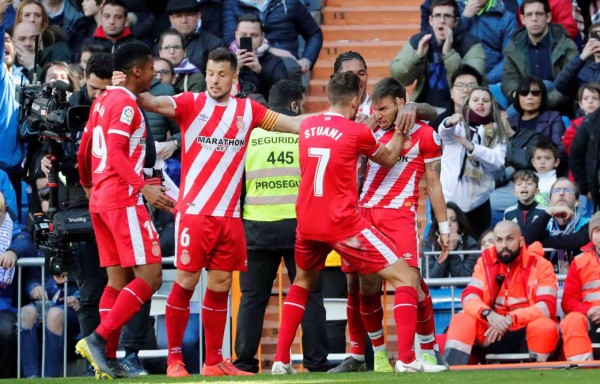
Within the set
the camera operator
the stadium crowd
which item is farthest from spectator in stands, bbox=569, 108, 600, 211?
the camera operator

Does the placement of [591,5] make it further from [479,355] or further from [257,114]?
[257,114]

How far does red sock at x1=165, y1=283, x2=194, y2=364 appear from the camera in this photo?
37.7 ft

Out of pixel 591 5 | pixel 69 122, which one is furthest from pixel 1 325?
pixel 591 5

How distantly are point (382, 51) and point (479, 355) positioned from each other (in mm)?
6214

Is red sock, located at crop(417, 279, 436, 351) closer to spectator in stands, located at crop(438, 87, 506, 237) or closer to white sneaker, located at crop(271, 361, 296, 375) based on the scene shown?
white sneaker, located at crop(271, 361, 296, 375)

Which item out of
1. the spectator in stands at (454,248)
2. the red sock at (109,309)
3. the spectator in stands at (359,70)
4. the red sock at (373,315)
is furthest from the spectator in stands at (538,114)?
Answer: the red sock at (109,309)

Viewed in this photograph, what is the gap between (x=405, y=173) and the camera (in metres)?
11.9

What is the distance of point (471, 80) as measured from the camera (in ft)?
54.9

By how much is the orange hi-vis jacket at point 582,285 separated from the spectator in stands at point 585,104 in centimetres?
265

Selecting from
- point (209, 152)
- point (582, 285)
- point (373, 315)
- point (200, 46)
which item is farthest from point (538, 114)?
point (209, 152)

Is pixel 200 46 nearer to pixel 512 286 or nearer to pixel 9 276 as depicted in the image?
pixel 9 276

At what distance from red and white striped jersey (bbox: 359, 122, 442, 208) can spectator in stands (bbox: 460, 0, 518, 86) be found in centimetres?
633

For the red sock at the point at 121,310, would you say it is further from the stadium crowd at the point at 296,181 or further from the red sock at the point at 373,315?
the red sock at the point at 373,315

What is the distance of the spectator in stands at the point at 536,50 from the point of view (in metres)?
17.5
